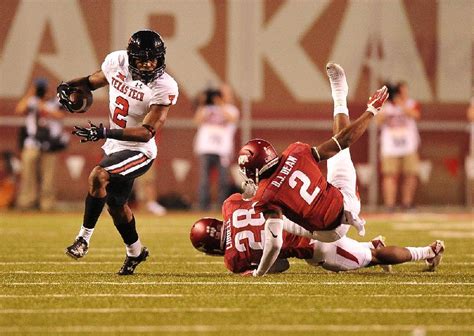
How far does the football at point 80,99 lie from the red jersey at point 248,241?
1.24m

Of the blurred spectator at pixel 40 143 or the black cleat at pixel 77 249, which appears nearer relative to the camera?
the black cleat at pixel 77 249

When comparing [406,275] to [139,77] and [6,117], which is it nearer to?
[139,77]

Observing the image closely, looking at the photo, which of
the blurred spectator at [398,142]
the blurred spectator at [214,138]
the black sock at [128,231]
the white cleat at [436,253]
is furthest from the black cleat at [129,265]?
the blurred spectator at [398,142]

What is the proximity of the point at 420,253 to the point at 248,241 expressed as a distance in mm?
1165

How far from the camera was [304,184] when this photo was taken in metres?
7.23

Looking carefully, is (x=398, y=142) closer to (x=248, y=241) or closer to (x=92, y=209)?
(x=248, y=241)

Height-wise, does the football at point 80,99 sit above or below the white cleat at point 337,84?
below

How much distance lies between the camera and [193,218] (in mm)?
14703

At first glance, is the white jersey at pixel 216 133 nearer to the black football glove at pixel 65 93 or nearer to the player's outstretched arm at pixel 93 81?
the player's outstretched arm at pixel 93 81

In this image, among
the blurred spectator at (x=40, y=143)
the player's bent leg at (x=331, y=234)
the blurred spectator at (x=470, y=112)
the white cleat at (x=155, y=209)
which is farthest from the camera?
the blurred spectator at (x=470, y=112)

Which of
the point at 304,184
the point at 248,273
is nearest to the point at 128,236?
the point at 248,273

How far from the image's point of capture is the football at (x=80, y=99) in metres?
7.96

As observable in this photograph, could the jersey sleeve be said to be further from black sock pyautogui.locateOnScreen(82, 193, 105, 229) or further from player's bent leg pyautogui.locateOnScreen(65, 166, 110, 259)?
black sock pyautogui.locateOnScreen(82, 193, 105, 229)

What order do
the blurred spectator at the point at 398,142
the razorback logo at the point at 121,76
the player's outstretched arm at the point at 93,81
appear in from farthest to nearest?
the blurred spectator at the point at 398,142 → the player's outstretched arm at the point at 93,81 → the razorback logo at the point at 121,76
